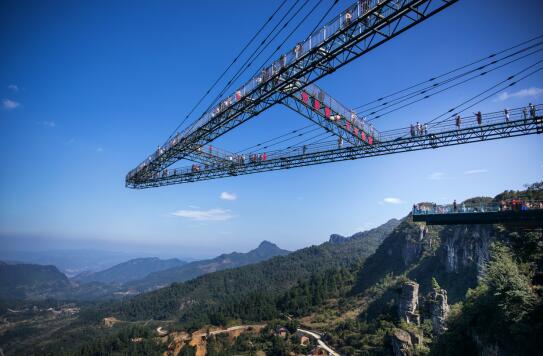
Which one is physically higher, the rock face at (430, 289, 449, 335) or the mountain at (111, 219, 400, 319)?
the rock face at (430, 289, 449, 335)

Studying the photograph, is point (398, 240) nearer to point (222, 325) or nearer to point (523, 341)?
point (222, 325)

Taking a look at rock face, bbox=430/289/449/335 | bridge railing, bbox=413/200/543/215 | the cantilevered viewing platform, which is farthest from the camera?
rock face, bbox=430/289/449/335

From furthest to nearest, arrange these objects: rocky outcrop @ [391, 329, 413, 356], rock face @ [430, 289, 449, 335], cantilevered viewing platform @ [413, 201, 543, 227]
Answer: rock face @ [430, 289, 449, 335] < rocky outcrop @ [391, 329, 413, 356] < cantilevered viewing platform @ [413, 201, 543, 227]

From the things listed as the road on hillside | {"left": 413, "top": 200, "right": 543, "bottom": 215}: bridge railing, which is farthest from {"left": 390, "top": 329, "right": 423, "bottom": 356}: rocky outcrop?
{"left": 413, "top": 200, "right": 543, "bottom": 215}: bridge railing

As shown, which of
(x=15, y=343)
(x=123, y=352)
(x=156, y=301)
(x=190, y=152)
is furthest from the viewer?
(x=156, y=301)

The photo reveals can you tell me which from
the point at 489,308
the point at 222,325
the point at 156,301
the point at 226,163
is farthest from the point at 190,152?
the point at 156,301

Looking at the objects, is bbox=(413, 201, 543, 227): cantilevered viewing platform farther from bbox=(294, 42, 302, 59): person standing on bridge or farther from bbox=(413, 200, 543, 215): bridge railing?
bbox=(294, 42, 302, 59): person standing on bridge

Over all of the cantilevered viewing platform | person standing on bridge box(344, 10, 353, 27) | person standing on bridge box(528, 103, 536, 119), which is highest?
person standing on bridge box(344, 10, 353, 27)

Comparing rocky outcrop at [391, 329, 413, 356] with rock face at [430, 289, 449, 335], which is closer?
rocky outcrop at [391, 329, 413, 356]
